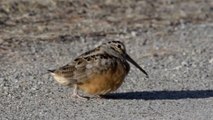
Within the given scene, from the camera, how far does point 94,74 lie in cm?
1236

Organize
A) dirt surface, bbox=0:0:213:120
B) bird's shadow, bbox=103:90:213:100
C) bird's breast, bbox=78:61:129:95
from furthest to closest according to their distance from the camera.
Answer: bird's shadow, bbox=103:90:213:100 < bird's breast, bbox=78:61:129:95 < dirt surface, bbox=0:0:213:120

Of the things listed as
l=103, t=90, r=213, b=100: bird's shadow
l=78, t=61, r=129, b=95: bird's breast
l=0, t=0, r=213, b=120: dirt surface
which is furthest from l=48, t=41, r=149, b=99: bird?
l=103, t=90, r=213, b=100: bird's shadow

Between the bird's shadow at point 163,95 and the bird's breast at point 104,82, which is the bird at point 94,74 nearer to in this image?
→ the bird's breast at point 104,82

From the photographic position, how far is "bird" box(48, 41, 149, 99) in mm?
12320

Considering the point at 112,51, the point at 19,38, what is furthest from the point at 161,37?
the point at 112,51

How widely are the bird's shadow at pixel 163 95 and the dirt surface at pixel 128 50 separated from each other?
0.01 metres

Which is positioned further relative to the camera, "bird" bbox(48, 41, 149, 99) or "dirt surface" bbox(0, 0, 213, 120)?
"bird" bbox(48, 41, 149, 99)

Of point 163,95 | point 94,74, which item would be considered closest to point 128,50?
point 163,95

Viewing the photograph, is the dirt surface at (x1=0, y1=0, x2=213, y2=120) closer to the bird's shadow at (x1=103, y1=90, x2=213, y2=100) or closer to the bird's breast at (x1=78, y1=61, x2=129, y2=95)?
the bird's shadow at (x1=103, y1=90, x2=213, y2=100)

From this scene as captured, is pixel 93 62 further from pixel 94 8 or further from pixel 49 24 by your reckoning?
pixel 94 8

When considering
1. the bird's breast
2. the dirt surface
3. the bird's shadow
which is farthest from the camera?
the bird's shadow

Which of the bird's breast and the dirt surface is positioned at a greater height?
the bird's breast

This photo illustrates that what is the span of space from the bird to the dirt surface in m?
0.21

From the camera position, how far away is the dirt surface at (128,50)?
39.0 ft
